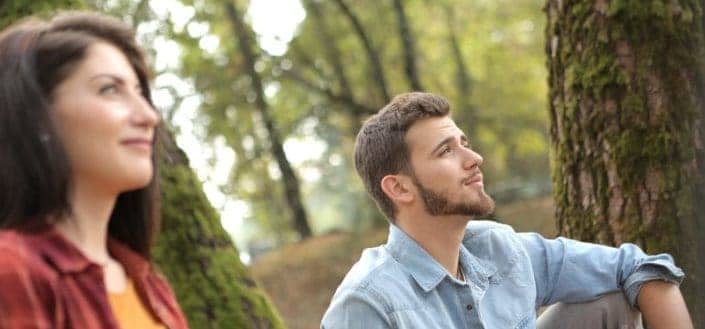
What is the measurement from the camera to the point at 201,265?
11.8ft

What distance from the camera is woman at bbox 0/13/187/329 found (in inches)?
69.4

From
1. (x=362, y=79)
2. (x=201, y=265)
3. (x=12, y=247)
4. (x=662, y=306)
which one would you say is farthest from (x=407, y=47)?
(x=12, y=247)

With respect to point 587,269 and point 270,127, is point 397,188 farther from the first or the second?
point 270,127

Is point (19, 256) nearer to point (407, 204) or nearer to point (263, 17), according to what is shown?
point (407, 204)

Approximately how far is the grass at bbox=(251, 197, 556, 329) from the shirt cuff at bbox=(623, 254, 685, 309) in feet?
30.2

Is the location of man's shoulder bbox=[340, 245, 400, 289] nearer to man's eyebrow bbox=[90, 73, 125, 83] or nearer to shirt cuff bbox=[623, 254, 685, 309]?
shirt cuff bbox=[623, 254, 685, 309]

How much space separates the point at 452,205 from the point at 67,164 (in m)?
1.54

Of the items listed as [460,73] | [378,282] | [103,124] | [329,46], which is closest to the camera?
[103,124]

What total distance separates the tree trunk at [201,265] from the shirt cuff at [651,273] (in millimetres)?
1311

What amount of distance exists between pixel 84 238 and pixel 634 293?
2.04 m

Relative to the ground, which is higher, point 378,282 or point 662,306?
point 378,282

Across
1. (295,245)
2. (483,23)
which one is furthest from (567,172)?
(483,23)

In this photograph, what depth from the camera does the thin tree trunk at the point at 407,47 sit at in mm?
12797

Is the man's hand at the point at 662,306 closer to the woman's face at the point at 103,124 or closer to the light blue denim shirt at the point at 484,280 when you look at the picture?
the light blue denim shirt at the point at 484,280
